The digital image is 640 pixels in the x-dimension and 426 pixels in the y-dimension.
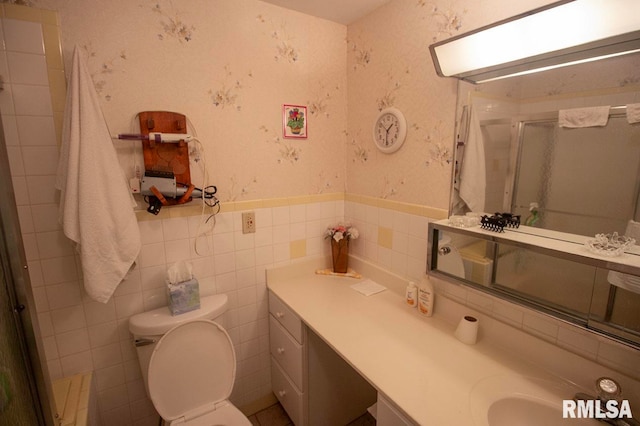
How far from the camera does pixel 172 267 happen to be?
4.72ft

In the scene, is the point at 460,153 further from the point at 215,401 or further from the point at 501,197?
the point at 215,401

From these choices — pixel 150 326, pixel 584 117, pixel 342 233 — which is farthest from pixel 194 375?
pixel 584 117

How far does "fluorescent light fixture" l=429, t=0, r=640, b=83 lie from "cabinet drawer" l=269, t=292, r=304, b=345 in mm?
1325

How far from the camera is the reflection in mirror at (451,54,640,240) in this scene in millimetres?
875

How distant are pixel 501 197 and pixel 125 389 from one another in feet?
6.44

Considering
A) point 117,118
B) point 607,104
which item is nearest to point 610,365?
point 607,104

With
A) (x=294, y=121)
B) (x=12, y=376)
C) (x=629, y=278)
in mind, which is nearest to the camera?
(x=12, y=376)

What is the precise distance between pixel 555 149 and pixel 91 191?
66.9 inches

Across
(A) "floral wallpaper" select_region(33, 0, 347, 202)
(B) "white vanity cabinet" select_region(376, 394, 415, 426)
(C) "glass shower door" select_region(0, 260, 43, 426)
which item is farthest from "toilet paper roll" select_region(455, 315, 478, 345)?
(C) "glass shower door" select_region(0, 260, 43, 426)

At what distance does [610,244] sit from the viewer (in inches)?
33.7

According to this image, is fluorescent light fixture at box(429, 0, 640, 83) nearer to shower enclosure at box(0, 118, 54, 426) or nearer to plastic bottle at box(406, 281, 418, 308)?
plastic bottle at box(406, 281, 418, 308)

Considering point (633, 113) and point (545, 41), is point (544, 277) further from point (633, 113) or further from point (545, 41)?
point (545, 41)

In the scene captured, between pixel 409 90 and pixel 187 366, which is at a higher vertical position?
pixel 409 90

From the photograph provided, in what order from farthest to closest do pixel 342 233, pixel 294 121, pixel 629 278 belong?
pixel 342 233, pixel 294 121, pixel 629 278
